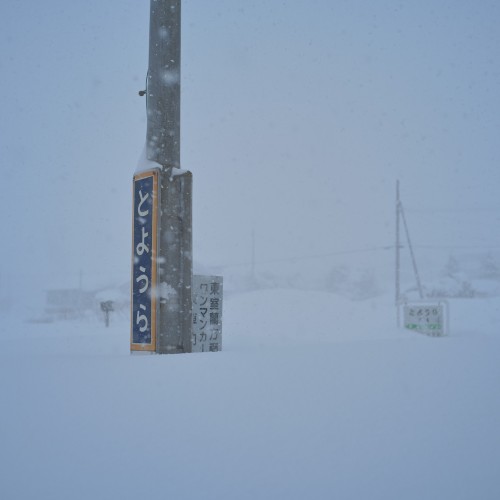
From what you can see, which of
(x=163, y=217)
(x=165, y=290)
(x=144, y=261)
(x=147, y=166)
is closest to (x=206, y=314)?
(x=165, y=290)

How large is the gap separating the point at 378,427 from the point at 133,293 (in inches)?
111

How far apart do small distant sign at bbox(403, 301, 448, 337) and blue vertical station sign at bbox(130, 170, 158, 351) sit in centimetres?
947

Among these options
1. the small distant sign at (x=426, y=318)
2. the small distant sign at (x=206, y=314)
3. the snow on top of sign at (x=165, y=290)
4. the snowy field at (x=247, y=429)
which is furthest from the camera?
the small distant sign at (x=426, y=318)

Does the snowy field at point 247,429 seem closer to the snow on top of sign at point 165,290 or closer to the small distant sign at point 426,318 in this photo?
the snow on top of sign at point 165,290

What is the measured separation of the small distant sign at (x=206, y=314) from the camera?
4.83 m

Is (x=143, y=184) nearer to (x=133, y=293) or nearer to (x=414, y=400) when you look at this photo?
(x=133, y=293)

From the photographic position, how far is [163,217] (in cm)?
406

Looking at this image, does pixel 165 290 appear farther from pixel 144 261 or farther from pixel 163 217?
pixel 163 217

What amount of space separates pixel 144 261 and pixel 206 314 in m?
1.20

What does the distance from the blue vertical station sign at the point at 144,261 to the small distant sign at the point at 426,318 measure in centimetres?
947

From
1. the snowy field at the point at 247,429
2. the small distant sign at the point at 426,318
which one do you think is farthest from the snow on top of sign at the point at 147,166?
the small distant sign at the point at 426,318

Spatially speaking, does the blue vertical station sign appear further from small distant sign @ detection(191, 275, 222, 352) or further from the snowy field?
the snowy field

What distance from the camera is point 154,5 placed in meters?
4.36

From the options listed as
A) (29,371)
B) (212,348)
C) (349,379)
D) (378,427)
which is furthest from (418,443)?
(212,348)
